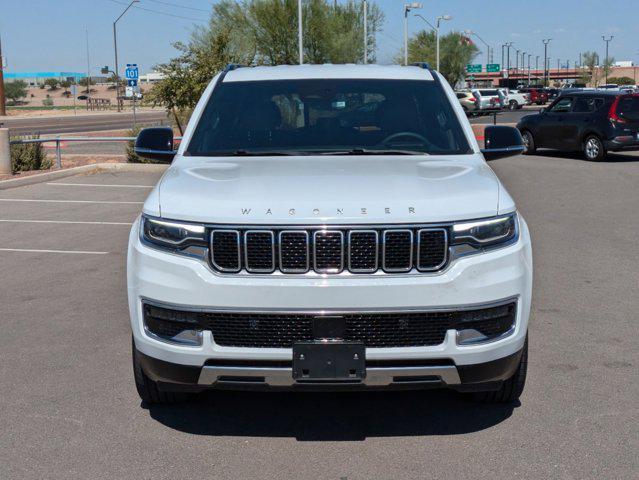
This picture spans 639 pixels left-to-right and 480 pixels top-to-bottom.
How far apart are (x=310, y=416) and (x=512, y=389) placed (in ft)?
3.62

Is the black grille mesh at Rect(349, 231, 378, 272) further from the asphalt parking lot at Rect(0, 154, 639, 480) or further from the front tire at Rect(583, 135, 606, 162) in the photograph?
the front tire at Rect(583, 135, 606, 162)

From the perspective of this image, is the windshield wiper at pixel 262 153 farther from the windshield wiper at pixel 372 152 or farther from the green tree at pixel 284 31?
the green tree at pixel 284 31

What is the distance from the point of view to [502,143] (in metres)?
5.79

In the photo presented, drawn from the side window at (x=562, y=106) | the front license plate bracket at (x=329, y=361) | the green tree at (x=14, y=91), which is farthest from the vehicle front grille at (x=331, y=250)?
the green tree at (x=14, y=91)

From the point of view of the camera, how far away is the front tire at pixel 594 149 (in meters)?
21.0

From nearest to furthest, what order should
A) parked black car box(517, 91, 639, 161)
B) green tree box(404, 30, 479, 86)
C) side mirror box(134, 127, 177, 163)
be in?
side mirror box(134, 127, 177, 163)
parked black car box(517, 91, 639, 161)
green tree box(404, 30, 479, 86)

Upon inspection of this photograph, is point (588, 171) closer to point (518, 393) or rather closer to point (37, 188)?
point (37, 188)

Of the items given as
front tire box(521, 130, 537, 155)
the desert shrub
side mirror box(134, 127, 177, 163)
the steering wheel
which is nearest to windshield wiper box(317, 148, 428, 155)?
the steering wheel

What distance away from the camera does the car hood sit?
4.09m

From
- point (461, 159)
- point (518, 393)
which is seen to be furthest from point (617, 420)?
point (461, 159)

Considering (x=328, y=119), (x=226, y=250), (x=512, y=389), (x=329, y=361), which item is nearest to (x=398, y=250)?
(x=329, y=361)

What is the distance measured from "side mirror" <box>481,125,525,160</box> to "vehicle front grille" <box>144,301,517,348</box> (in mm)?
1862

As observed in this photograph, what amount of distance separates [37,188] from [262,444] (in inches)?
551

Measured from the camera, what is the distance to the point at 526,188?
16.0 meters
